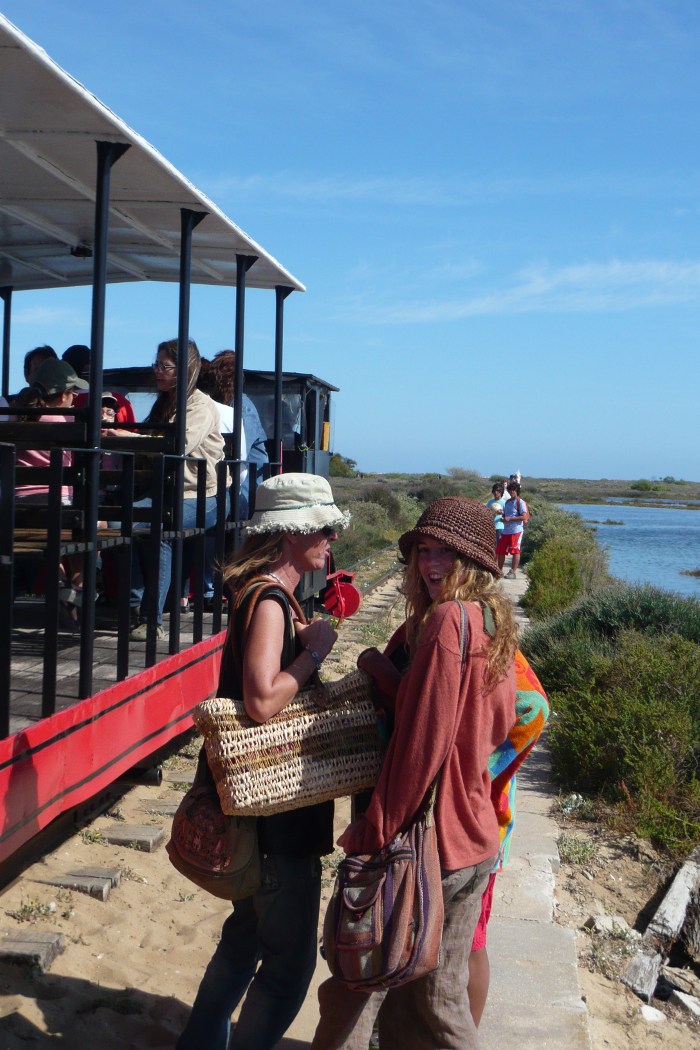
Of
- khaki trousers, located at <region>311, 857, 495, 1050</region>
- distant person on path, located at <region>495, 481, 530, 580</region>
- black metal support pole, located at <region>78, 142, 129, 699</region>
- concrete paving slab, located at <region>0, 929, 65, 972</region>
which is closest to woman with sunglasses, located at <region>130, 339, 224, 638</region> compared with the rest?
black metal support pole, located at <region>78, 142, 129, 699</region>

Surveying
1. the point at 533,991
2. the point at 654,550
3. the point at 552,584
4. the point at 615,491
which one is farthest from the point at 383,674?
the point at 615,491

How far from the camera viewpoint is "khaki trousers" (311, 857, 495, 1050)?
265 centimetres

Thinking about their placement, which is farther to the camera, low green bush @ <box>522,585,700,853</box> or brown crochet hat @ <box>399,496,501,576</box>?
low green bush @ <box>522,585,700,853</box>

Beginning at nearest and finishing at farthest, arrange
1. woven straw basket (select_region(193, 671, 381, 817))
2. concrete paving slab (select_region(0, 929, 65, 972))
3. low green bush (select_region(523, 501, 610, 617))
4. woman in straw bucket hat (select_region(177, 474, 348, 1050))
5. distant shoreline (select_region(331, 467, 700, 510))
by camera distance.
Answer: woven straw basket (select_region(193, 671, 381, 817))
woman in straw bucket hat (select_region(177, 474, 348, 1050))
concrete paving slab (select_region(0, 929, 65, 972))
low green bush (select_region(523, 501, 610, 617))
distant shoreline (select_region(331, 467, 700, 510))

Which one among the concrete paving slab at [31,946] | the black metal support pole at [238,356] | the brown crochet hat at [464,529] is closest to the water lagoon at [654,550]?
the black metal support pole at [238,356]

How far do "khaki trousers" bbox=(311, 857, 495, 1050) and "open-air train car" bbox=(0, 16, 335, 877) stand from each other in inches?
46.9

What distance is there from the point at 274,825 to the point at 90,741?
1468 mm

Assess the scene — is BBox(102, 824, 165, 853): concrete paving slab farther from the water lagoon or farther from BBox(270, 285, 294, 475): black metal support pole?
the water lagoon

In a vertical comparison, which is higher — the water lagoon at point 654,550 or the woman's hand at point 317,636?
the woman's hand at point 317,636

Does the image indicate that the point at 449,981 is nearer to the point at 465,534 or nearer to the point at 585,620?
the point at 465,534

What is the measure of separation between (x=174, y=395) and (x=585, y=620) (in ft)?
20.6

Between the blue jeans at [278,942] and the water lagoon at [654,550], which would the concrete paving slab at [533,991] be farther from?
the water lagoon at [654,550]

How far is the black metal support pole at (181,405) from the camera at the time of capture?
5145mm

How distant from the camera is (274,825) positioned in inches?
108
